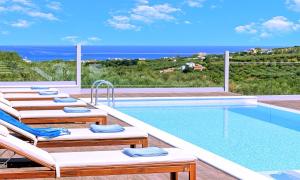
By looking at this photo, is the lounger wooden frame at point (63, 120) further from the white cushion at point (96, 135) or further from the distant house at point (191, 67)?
the distant house at point (191, 67)

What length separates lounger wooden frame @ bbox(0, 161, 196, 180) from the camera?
3859 millimetres

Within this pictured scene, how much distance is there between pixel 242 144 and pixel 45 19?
4455 cm

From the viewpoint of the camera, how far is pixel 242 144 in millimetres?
7941

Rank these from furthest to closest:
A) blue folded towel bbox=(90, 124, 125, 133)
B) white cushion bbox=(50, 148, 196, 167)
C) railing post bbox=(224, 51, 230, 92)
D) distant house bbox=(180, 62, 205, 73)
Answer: railing post bbox=(224, 51, 230, 92), distant house bbox=(180, 62, 205, 73), blue folded towel bbox=(90, 124, 125, 133), white cushion bbox=(50, 148, 196, 167)

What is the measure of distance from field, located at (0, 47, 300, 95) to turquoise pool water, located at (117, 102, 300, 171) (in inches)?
76.2


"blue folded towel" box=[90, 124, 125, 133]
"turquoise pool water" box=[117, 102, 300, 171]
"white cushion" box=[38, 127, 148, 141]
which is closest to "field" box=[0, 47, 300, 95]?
"turquoise pool water" box=[117, 102, 300, 171]

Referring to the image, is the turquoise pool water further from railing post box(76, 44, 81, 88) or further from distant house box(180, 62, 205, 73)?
railing post box(76, 44, 81, 88)

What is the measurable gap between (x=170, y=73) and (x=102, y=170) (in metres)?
9.50

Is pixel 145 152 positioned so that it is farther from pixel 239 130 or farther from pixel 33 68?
pixel 33 68

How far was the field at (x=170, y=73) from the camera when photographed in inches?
510

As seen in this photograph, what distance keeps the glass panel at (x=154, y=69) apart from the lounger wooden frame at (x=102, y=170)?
9067 mm


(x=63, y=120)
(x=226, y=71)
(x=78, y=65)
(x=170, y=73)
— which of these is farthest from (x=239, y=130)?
(x=78, y=65)

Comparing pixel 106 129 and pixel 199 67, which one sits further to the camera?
pixel 199 67

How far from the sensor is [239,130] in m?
9.16
